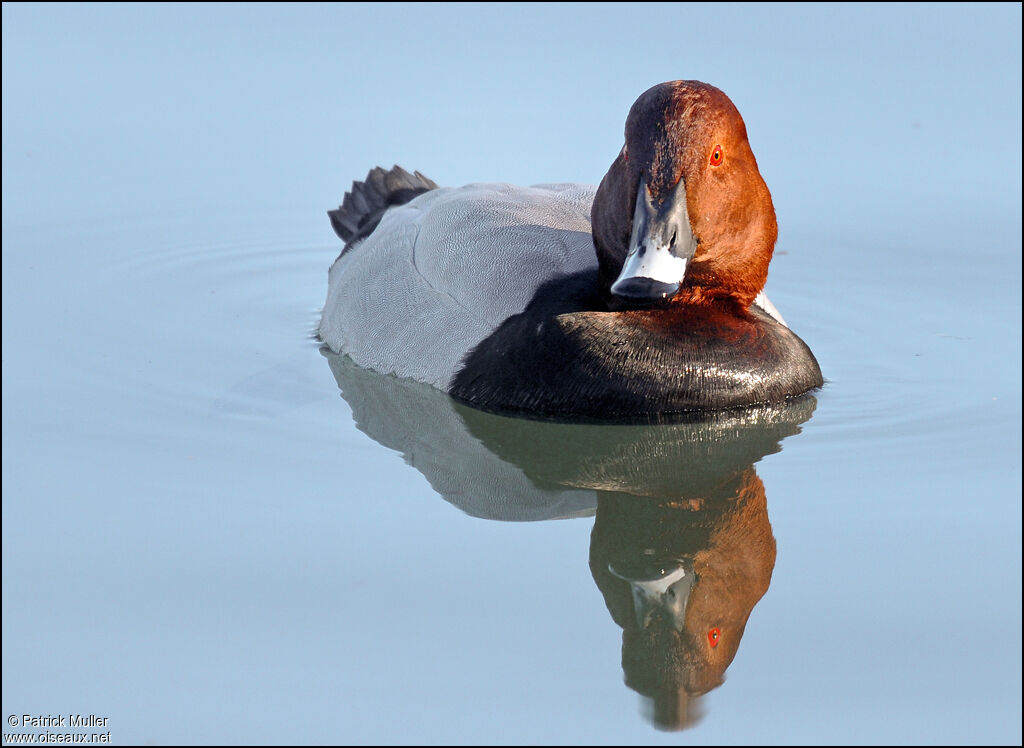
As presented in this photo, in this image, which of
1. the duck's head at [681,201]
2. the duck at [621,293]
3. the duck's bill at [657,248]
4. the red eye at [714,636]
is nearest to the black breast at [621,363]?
the duck at [621,293]

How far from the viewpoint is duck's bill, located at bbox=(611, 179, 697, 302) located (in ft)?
17.2

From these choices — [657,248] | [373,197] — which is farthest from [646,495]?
[373,197]

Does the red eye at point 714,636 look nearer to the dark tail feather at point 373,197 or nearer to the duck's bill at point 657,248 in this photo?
the duck's bill at point 657,248

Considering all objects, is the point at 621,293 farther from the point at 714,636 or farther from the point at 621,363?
the point at 714,636

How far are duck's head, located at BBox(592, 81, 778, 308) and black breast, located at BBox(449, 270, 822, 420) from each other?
6.4 inches

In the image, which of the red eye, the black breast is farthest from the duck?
the red eye

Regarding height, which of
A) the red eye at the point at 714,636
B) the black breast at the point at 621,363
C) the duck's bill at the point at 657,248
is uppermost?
the duck's bill at the point at 657,248

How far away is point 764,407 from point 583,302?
31.1 inches

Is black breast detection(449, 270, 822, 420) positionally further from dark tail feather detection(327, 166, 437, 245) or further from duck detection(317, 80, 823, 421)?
dark tail feather detection(327, 166, 437, 245)

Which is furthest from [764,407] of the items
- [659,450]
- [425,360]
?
[425,360]

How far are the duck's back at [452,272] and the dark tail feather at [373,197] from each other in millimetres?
595

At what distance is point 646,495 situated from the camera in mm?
5328

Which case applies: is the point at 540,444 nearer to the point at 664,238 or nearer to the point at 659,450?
the point at 659,450

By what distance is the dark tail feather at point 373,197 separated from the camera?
7680 millimetres
